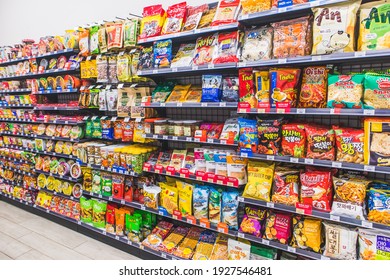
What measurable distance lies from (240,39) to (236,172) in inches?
46.8

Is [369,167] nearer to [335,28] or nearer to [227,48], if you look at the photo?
[335,28]

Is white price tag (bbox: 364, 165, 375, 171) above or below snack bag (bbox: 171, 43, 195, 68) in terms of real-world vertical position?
below

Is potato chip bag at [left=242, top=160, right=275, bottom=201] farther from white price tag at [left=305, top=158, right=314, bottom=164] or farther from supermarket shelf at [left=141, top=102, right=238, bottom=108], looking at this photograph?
supermarket shelf at [left=141, top=102, right=238, bottom=108]

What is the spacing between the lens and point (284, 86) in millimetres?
2141

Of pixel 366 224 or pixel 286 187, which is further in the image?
pixel 286 187

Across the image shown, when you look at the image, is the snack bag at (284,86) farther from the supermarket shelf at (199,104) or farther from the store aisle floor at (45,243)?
the store aisle floor at (45,243)

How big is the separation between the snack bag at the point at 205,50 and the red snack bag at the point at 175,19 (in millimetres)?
277

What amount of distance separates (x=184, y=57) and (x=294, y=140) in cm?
133

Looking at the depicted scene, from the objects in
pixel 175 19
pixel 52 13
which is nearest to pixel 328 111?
pixel 175 19

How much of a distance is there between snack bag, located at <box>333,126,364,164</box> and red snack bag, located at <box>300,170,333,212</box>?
7.4 inches

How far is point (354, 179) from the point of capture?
6.75 ft

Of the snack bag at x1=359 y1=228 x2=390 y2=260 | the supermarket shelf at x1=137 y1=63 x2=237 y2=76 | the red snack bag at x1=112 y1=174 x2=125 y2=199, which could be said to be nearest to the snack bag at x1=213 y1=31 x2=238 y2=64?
the supermarket shelf at x1=137 y1=63 x2=237 y2=76

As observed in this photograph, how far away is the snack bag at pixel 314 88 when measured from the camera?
80.4 inches

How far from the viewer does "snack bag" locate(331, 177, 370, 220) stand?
1.96 meters
